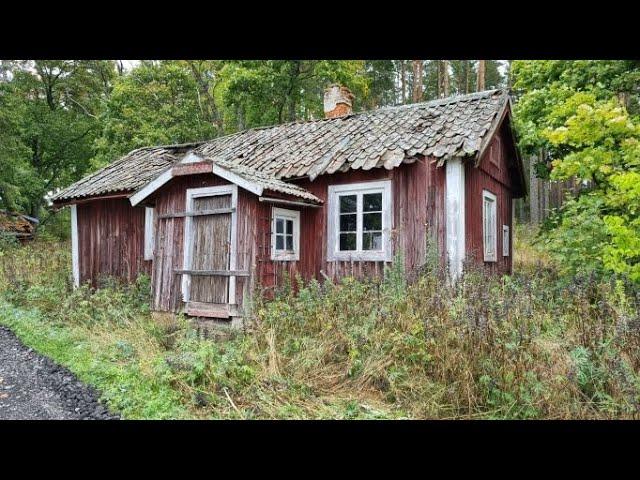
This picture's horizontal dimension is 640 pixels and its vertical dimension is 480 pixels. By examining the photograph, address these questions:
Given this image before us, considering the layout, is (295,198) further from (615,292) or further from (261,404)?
(615,292)

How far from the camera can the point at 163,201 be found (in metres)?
8.74

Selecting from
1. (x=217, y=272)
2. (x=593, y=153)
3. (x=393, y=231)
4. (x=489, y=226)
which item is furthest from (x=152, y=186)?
(x=593, y=153)

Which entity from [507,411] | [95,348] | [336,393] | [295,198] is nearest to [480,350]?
[507,411]

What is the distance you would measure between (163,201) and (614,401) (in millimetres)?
7521

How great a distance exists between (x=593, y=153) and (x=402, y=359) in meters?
4.84

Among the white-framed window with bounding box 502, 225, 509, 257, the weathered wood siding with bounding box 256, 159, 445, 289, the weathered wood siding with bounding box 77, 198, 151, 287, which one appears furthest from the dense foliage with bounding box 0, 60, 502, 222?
the weathered wood siding with bounding box 256, 159, 445, 289

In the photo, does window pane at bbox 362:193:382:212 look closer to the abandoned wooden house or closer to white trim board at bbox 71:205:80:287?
the abandoned wooden house

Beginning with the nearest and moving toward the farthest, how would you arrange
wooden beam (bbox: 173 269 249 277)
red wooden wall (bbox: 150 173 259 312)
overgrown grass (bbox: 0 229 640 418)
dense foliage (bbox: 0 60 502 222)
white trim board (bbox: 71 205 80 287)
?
overgrown grass (bbox: 0 229 640 418), wooden beam (bbox: 173 269 249 277), red wooden wall (bbox: 150 173 259 312), white trim board (bbox: 71 205 80 287), dense foliage (bbox: 0 60 502 222)

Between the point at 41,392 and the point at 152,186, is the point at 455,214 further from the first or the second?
the point at 41,392

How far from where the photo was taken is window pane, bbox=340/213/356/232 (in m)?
9.09

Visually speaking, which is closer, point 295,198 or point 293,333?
point 293,333

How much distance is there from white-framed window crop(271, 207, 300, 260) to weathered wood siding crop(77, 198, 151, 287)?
4.18 metres

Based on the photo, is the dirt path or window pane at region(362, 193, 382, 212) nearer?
the dirt path

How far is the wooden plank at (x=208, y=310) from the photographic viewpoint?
7727 millimetres
